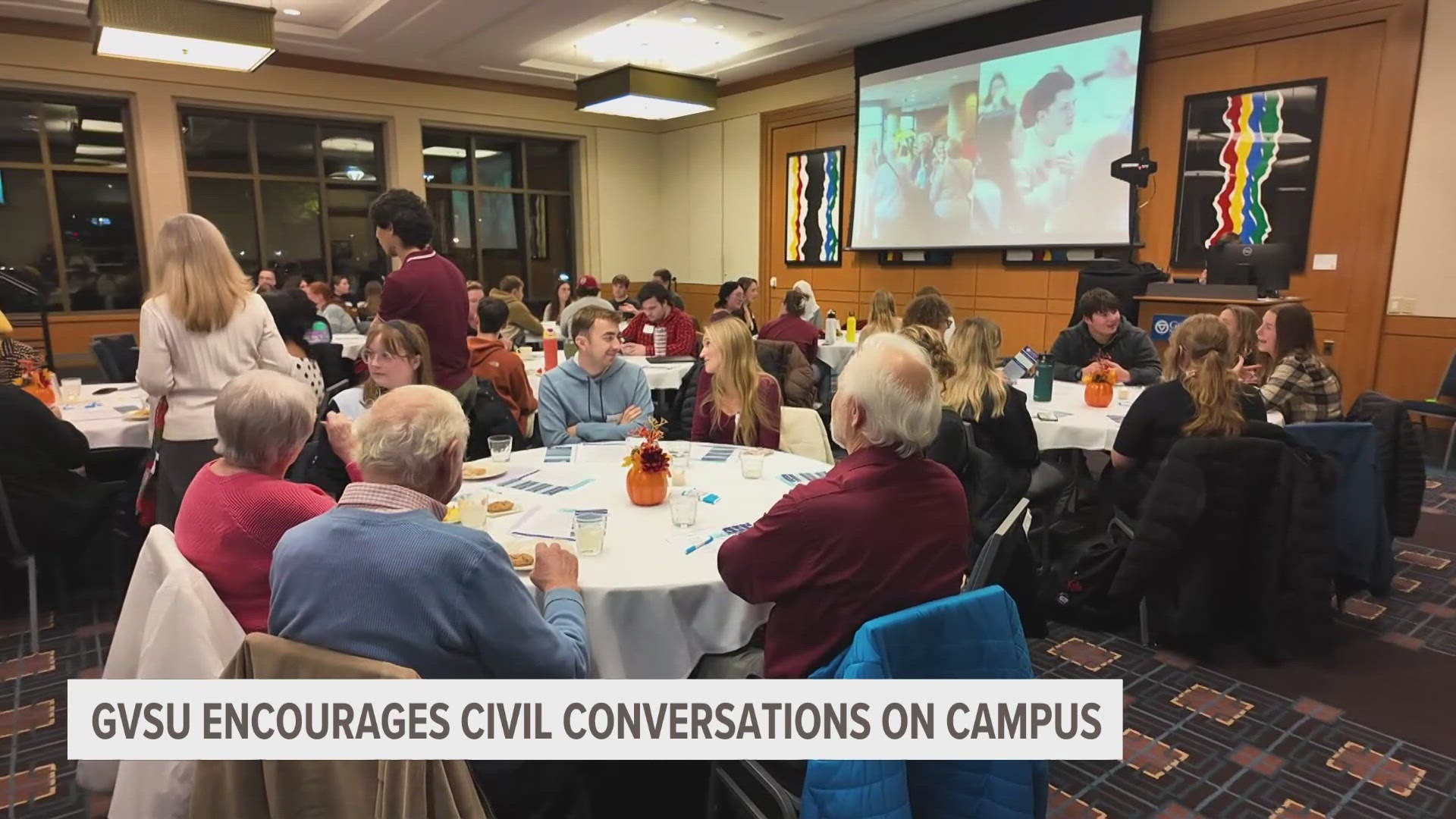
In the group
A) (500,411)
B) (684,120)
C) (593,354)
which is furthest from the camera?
(684,120)

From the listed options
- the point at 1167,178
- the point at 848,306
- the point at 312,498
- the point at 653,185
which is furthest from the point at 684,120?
the point at 312,498

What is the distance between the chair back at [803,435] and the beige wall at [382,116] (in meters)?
9.18

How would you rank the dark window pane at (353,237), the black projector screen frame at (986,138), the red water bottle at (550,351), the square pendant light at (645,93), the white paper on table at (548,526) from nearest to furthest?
1. the white paper on table at (548,526)
2. the red water bottle at (550,351)
3. the black projector screen frame at (986,138)
4. the square pendant light at (645,93)
5. the dark window pane at (353,237)

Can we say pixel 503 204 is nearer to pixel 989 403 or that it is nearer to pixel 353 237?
pixel 353 237

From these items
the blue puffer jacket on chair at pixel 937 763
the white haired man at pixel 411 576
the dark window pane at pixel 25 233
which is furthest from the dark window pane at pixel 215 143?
the blue puffer jacket on chair at pixel 937 763

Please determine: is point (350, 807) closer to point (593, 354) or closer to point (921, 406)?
point (921, 406)

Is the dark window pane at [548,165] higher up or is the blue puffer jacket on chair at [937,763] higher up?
the dark window pane at [548,165]

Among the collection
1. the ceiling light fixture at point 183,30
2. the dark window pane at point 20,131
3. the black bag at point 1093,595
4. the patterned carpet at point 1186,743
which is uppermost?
the ceiling light fixture at point 183,30

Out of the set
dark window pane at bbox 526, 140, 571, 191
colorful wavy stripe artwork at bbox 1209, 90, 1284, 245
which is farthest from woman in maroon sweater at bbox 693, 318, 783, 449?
dark window pane at bbox 526, 140, 571, 191

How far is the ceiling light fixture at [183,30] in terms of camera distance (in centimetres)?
575

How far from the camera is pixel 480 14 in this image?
26.5 feet

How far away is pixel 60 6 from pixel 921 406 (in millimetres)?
9953
